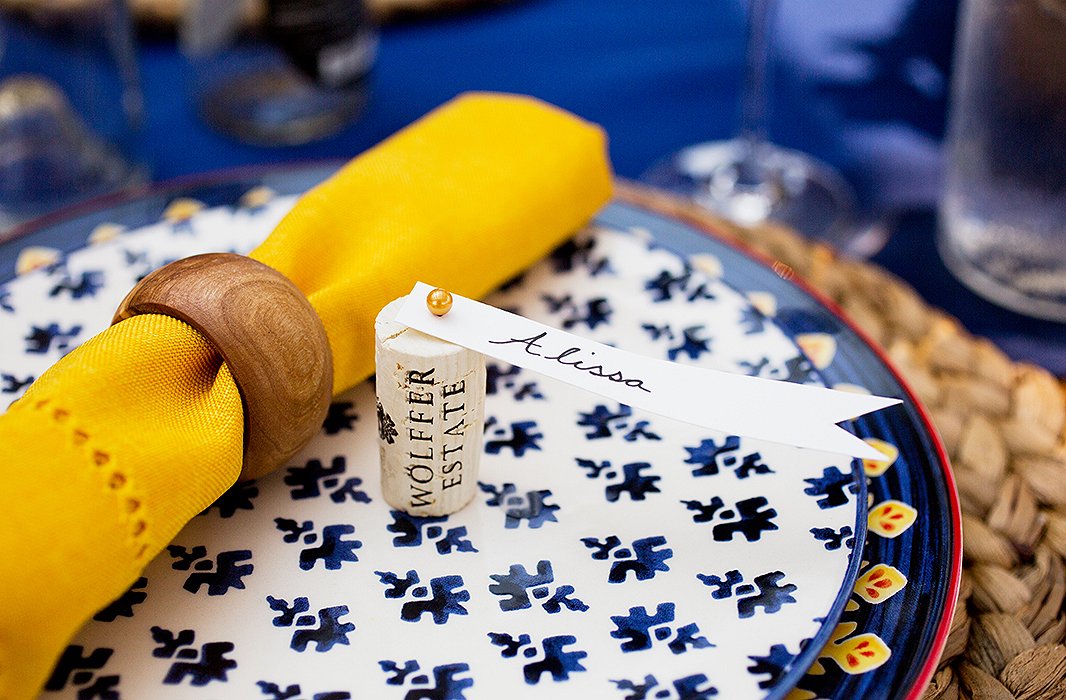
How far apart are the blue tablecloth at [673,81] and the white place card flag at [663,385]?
41cm

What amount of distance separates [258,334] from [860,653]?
0.77ft

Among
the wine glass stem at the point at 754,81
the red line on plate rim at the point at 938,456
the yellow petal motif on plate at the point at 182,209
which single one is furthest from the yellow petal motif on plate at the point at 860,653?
the wine glass stem at the point at 754,81

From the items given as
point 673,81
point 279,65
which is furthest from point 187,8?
point 673,81

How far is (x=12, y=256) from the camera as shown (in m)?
0.56

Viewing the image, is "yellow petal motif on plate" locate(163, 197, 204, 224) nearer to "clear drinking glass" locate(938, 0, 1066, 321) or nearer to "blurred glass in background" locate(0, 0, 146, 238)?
"blurred glass in background" locate(0, 0, 146, 238)

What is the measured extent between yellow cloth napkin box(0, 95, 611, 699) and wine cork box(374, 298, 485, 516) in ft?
0.18

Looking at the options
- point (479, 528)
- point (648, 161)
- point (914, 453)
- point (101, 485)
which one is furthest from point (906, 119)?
point (101, 485)

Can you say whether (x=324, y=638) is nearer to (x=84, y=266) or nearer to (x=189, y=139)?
(x=84, y=266)

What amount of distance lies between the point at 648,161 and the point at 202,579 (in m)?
0.55

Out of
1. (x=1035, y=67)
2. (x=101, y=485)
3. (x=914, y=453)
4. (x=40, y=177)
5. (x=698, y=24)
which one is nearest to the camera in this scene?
(x=101, y=485)

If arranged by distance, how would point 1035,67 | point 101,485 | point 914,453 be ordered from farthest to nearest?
1. point 1035,67
2. point 914,453
3. point 101,485

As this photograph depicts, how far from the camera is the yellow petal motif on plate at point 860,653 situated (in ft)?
1.22

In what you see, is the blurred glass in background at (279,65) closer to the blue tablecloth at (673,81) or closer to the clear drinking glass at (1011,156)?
the blue tablecloth at (673,81)

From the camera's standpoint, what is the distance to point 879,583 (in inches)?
16.0
